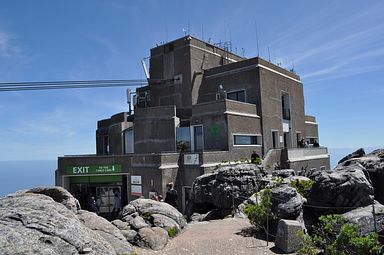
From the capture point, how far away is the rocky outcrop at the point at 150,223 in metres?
11.4

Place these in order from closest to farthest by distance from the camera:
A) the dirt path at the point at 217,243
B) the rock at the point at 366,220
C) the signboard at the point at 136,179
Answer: the rock at the point at 366,220 → the dirt path at the point at 217,243 → the signboard at the point at 136,179

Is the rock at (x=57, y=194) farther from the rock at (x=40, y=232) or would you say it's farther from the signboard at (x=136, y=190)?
the signboard at (x=136, y=190)

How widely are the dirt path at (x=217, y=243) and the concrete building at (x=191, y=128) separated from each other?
30.0 ft

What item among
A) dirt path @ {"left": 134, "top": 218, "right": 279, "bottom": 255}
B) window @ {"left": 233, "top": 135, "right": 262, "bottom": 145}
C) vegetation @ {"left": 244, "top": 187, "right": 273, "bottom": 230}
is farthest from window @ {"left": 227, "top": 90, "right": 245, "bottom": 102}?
vegetation @ {"left": 244, "top": 187, "right": 273, "bottom": 230}

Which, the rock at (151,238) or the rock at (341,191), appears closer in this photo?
the rock at (151,238)

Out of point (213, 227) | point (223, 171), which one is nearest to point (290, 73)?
point (223, 171)

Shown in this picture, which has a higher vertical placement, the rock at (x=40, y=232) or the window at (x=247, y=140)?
the window at (x=247, y=140)

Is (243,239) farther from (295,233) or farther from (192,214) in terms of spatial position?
(192,214)

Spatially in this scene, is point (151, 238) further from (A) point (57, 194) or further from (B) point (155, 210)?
(A) point (57, 194)

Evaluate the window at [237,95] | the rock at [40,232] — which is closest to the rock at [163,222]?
the rock at [40,232]

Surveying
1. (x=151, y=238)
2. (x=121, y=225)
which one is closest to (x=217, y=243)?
(x=151, y=238)

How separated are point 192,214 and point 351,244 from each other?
38.0ft

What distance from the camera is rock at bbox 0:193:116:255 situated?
7199 millimetres

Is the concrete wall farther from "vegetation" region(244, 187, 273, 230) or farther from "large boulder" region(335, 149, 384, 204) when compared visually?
"large boulder" region(335, 149, 384, 204)
